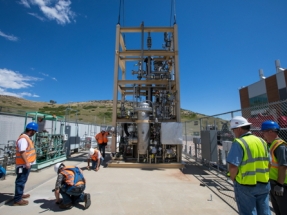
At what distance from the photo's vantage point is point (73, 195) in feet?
13.1

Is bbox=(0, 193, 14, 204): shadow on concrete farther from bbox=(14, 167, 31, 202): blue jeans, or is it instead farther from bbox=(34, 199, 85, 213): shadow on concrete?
bbox=(34, 199, 85, 213): shadow on concrete

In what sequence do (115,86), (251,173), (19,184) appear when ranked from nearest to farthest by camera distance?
(251,173)
(19,184)
(115,86)

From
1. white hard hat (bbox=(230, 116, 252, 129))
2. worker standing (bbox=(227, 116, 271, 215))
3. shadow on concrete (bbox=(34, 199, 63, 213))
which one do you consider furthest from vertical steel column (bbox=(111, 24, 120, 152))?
worker standing (bbox=(227, 116, 271, 215))

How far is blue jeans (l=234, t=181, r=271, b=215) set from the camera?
224 cm

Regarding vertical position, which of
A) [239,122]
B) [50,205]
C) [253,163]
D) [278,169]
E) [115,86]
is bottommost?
[50,205]

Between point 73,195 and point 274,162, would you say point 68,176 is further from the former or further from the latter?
point 274,162

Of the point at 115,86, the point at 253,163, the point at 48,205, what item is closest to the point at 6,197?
the point at 48,205

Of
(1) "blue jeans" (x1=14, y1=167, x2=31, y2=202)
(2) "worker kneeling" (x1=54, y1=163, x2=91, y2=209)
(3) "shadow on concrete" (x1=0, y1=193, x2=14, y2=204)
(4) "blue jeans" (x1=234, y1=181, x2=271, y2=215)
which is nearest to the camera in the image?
(4) "blue jeans" (x1=234, y1=181, x2=271, y2=215)

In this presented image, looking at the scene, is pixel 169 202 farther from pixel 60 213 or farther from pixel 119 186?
pixel 60 213

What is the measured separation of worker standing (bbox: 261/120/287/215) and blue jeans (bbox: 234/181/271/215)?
528 millimetres

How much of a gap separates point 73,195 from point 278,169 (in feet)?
13.5

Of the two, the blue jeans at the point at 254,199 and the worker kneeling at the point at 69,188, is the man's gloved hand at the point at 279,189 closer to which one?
the blue jeans at the point at 254,199

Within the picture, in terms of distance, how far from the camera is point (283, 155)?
8.51ft

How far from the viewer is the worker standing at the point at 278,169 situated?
8.45ft
